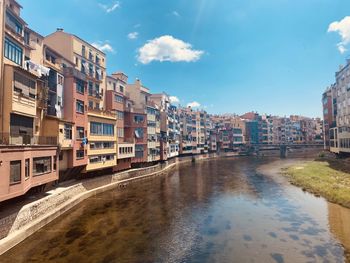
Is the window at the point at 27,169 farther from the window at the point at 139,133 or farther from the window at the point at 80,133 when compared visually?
the window at the point at 139,133

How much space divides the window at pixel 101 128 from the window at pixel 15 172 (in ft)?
68.9

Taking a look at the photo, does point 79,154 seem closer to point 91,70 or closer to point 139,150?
point 91,70

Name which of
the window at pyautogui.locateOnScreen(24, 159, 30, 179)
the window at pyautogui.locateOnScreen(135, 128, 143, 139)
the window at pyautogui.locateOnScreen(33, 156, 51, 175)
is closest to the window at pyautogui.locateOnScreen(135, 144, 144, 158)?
the window at pyautogui.locateOnScreen(135, 128, 143, 139)

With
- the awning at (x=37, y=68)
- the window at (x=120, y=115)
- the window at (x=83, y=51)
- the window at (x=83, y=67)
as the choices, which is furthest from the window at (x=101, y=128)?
the window at (x=83, y=51)

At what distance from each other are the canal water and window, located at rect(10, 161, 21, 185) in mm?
5509

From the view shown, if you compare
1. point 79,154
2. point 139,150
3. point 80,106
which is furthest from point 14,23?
point 139,150

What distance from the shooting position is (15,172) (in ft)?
72.9

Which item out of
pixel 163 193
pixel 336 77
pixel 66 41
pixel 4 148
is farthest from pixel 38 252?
pixel 336 77

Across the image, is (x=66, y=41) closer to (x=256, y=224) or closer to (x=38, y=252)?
(x=38, y=252)

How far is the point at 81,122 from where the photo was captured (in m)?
40.4

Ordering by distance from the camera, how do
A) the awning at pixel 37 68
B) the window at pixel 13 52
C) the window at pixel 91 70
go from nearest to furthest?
the window at pixel 13 52, the awning at pixel 37 68, the window at pixel 91 70

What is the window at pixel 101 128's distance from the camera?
44.0 metres

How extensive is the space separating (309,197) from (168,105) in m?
57.6

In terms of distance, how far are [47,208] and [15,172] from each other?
24.0 feet
